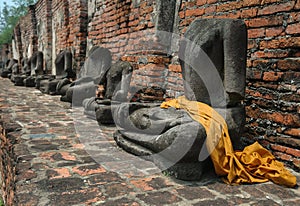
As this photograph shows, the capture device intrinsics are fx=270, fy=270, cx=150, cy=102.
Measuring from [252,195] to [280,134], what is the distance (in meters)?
0.84

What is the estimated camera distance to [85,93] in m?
5.02

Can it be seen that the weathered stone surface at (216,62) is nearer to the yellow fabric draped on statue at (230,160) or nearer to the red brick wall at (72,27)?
the yellow fabric draped on statue at (230,160)

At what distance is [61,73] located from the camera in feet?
23.9

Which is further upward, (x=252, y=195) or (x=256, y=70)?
(x=256, y=70)

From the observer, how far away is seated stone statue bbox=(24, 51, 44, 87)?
8242 mm

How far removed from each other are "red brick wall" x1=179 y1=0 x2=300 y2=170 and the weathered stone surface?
0.36 m

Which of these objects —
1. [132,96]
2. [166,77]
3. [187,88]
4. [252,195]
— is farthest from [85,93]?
[252,195]

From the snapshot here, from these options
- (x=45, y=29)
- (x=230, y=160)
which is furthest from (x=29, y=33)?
(x=230, y=160)

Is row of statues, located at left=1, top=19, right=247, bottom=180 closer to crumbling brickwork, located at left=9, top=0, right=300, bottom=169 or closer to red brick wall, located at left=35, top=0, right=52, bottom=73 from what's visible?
crumbling brickwork, located at left=9, top=0, right=300, bottom=169

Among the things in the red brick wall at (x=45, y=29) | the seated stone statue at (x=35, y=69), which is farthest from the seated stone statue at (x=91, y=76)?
the red brick wall at (x=45, y=29)

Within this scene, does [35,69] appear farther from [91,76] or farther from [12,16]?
[12,16]

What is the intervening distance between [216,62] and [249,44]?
497mm

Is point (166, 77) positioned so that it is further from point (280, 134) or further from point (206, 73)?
point (280, 134)

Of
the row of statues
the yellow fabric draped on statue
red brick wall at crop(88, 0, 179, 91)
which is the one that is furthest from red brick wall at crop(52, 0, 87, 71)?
the yellow fabric draped on statue
